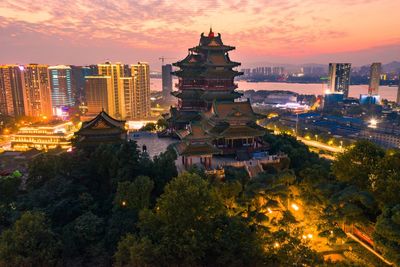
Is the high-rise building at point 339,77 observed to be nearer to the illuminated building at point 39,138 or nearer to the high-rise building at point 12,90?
the illuminated building at point 39,138

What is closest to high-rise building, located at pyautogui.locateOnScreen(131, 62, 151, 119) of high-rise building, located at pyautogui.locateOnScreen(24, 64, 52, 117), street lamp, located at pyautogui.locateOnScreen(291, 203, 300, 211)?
high-rise building, located at pyautogui.locateOnScreen(24, 64, 52, 117)

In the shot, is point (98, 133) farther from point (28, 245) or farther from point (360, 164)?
point (360, 164)

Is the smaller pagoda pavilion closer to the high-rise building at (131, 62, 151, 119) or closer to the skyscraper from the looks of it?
the skyscraper

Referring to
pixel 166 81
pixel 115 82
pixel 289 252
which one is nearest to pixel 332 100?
pixel 166 81

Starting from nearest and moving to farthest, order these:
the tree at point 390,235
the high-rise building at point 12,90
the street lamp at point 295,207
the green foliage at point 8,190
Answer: the tree at point 390,235 < the street lamp at point 295,207 < the green foliage at point 8,190 < the high-rise building at point 12,90

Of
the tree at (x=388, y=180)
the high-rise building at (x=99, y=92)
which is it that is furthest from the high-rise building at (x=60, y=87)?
the tree at (x=388, y=180)

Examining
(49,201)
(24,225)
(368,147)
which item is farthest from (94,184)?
(368,147)

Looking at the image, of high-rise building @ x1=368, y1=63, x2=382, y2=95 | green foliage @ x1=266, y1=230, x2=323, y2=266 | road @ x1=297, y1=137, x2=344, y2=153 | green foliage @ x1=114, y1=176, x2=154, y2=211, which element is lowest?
road @ x1=297, y1=137, x2=344, y2=153

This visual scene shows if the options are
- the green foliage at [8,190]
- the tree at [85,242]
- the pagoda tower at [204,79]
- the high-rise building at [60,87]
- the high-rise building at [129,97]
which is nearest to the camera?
the tree at [85,242]

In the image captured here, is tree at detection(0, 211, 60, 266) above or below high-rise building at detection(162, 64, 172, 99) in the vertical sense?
below
